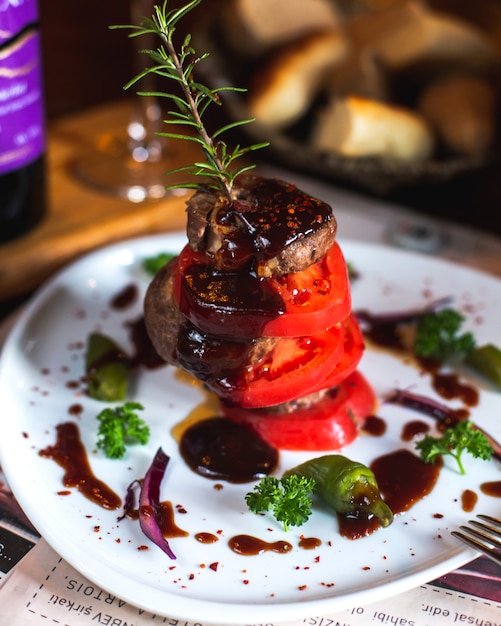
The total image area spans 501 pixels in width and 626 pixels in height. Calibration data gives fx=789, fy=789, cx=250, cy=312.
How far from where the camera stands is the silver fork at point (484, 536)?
1.89 metres

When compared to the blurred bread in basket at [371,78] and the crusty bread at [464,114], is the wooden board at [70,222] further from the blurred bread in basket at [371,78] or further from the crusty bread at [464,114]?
the crusty bread at [464,114]

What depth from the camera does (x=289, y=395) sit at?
2.22 metres

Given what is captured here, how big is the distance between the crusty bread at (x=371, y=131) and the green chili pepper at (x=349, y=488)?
1.96 meters

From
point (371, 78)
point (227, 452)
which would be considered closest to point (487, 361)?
point (227, 452)

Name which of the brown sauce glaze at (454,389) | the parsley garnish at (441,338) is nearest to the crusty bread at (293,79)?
the parsley garnish at (441,338)

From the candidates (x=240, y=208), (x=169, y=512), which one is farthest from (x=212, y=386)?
(x=240, y=208)

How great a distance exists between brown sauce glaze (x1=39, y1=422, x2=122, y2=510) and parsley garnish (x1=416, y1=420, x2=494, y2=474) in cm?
86

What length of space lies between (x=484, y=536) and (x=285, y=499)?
19.7 inches

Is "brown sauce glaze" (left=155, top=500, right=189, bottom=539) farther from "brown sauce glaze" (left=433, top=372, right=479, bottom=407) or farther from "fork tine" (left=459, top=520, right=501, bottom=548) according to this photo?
"brown sauce glaze" (left=433, top=372, right=479, bottom=407)

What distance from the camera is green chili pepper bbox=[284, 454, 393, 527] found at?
2004 mm

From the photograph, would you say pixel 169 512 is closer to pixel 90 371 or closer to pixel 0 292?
pixel 90 371

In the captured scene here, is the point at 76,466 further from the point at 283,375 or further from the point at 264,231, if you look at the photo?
the point at 264,231

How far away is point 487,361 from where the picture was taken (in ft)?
8.49

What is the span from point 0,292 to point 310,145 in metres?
1.66
